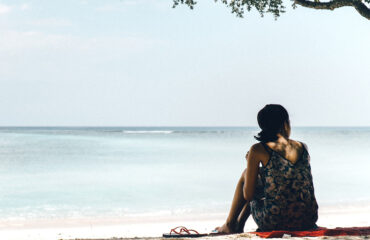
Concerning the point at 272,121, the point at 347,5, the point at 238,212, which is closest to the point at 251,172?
the point at 272,121

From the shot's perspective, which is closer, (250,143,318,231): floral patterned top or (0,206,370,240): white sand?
(250,143,318,231): floral patterned top

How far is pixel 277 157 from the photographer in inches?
147

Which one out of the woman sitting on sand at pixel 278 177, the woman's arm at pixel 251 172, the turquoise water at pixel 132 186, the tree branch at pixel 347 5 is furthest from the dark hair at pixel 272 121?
the turquoise water at pixel 132 186

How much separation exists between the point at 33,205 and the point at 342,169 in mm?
13372

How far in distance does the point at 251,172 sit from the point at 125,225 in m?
5.27

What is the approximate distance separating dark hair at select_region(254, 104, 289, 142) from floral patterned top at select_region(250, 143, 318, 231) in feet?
0.31

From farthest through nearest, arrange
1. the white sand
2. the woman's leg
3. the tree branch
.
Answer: the white sand < the tree branch < the woman's leg

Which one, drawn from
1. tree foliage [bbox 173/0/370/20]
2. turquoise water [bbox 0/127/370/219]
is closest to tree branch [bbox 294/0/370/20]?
tree foliage [bbox 173/0/370/20]

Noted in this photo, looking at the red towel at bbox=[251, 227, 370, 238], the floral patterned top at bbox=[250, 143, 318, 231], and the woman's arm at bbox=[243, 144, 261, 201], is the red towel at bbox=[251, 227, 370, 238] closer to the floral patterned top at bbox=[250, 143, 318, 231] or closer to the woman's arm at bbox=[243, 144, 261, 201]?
the floral patterned top at bbox=[250, 143, 318, 231]

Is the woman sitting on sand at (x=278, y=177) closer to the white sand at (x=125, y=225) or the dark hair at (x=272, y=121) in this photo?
the dark hair at (x=272, y=121)

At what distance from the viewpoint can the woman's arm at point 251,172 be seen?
3734 mm

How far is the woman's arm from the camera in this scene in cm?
373

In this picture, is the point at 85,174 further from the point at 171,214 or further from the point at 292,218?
the point at 292,218

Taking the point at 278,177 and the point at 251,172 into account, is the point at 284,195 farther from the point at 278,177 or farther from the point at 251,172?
the point at 251,172
